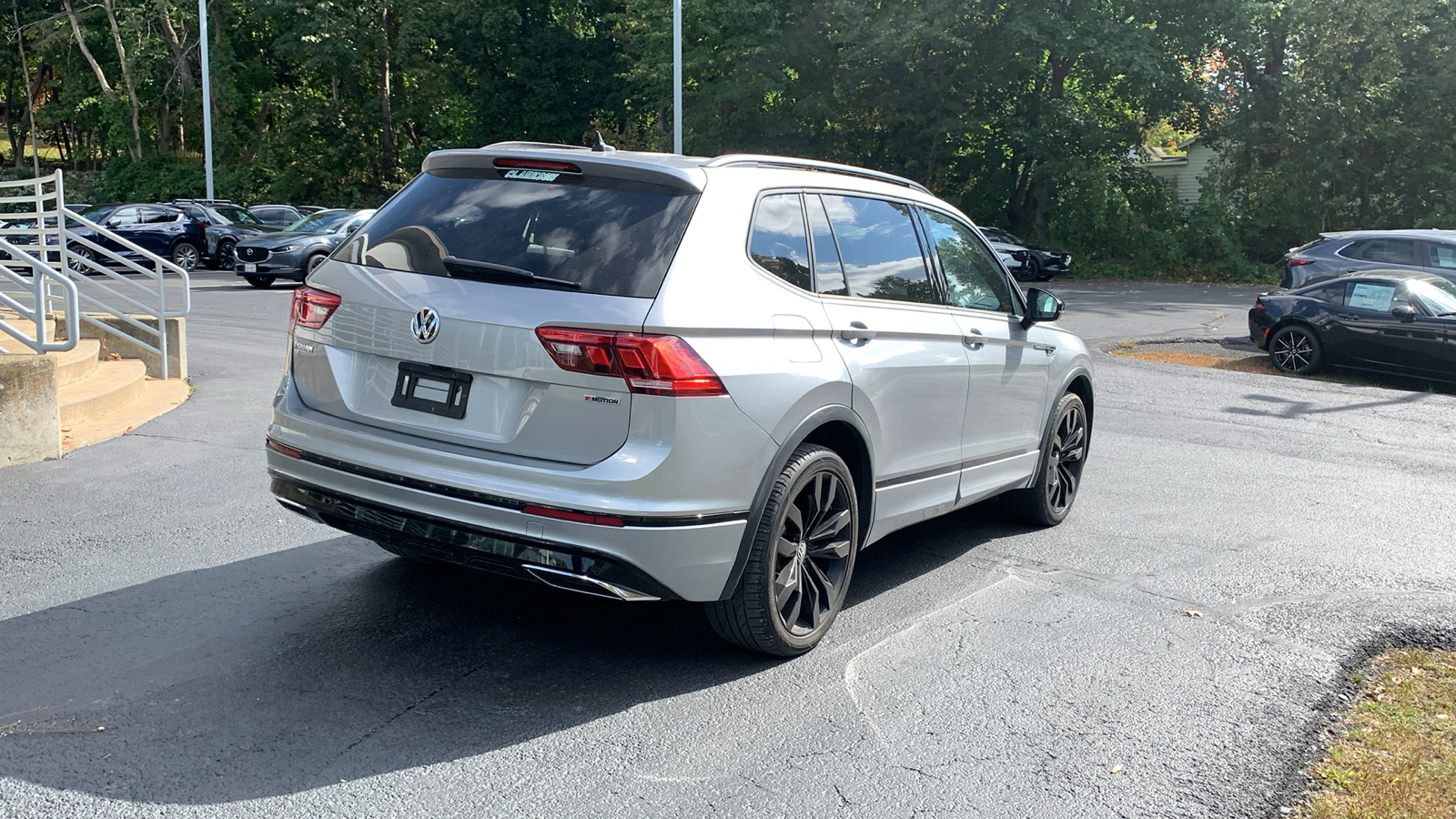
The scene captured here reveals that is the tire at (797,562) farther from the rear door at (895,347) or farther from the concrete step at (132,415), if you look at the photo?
the concrete step at (132,415)

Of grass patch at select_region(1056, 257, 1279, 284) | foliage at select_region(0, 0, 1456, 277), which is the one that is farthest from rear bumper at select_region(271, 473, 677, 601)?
foliage at select_region(0, 0, 1456, 277)

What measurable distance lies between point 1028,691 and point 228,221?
28217mm

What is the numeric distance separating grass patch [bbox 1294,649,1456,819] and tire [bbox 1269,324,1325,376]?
37.5 feet

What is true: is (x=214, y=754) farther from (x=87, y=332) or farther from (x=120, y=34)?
(x=120, y=34)

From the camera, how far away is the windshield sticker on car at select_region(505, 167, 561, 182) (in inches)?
176

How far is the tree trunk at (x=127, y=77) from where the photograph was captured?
44.5m

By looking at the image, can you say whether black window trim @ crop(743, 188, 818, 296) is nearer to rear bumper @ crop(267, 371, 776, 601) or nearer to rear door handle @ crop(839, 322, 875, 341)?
rear door handle @ crop(839, 322, 875, 341)

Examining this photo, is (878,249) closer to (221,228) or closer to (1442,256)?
(1442,256)

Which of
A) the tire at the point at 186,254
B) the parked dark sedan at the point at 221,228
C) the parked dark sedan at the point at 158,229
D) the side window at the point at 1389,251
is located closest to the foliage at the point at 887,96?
the side window at the point at 1389,251

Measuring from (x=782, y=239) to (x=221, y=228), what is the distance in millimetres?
26836

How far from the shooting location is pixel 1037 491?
678 cm

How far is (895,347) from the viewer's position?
5109 mm

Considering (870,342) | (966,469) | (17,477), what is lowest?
(17,477)

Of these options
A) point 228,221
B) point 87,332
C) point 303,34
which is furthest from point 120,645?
point 303,34
